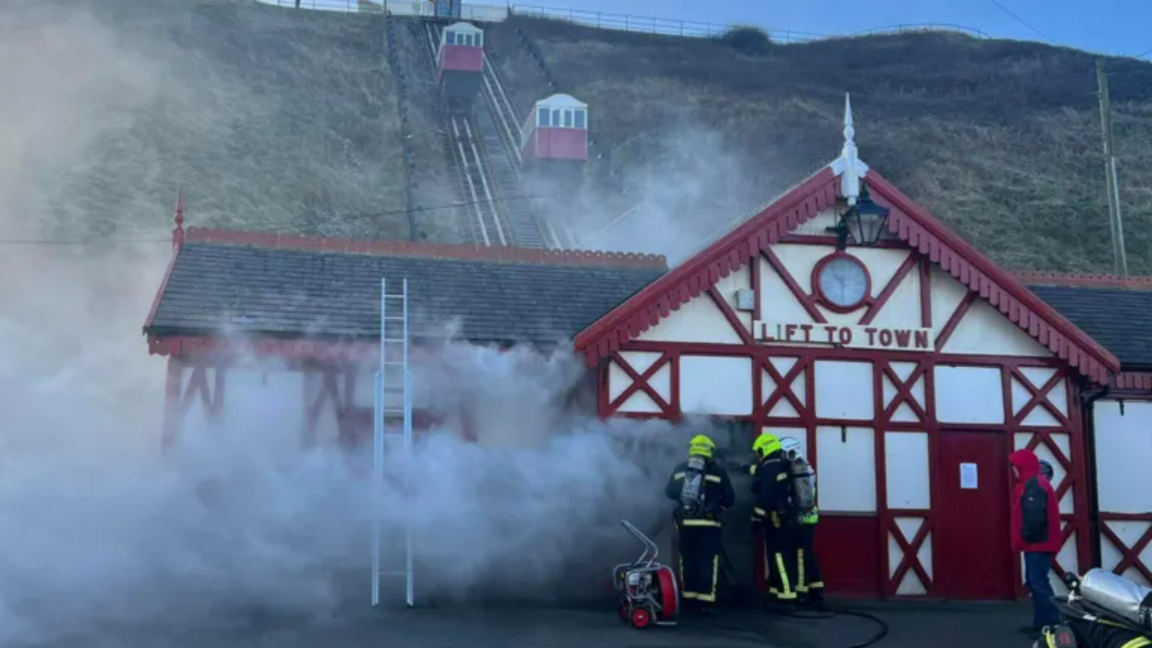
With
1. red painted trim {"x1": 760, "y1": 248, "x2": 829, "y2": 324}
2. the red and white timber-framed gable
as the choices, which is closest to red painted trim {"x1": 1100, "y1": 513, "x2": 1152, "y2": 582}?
the red and white timber-framed gable

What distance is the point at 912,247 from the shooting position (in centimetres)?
1482

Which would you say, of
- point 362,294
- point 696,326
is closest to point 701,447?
point 696,326

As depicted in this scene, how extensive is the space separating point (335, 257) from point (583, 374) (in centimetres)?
429

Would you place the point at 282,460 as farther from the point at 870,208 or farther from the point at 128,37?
the point at 128,37

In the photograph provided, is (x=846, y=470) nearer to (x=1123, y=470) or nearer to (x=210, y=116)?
(x=1123, y=470)

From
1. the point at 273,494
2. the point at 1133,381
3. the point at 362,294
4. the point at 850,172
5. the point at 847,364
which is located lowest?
the point at 273,494

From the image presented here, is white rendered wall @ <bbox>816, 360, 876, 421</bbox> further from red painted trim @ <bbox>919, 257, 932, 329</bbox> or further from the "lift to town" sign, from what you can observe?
red painted trim @ <bbox>919, 257, 932, 329</bbox>

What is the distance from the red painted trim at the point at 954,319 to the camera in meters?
14.7

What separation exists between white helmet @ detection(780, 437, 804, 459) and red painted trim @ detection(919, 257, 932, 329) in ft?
8.16

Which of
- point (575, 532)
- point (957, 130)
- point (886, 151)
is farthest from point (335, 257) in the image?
point (957, 130)

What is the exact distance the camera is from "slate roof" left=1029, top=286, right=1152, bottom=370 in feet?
51.2

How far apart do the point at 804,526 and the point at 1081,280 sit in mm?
8303

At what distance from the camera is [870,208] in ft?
46.7

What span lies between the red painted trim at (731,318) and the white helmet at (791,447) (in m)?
1.37
